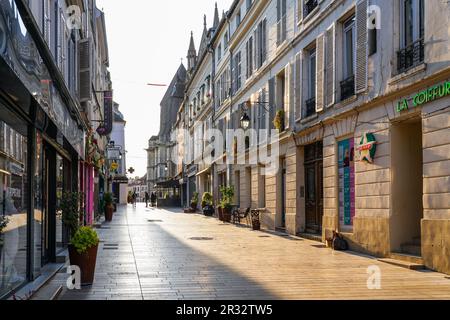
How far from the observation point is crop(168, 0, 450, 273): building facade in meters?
10.5

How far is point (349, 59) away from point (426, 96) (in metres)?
4.79

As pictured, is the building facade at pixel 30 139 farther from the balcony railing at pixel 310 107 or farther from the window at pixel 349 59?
the balcony railing at pixel 310 107

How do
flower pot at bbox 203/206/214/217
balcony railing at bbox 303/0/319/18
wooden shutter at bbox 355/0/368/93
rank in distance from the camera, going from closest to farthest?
wooden shutter at bbox 355/0/368/93 < balcony railing at bbox 303/0/319/18 < flower pot at bbox 203/206/214/217

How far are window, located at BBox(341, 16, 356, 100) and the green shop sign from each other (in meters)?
2.91

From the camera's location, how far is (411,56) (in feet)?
38.1

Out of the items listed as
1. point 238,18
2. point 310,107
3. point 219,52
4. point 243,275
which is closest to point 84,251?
point 243,275

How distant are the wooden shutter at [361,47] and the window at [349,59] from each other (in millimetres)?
632

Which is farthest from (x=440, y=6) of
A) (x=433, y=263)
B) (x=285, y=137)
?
(x=285, y=137)

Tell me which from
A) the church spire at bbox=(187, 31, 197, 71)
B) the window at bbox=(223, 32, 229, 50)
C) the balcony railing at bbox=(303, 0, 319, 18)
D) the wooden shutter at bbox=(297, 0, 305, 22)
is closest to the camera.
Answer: the balcony railing at bbox=(303, 0, 319, 18)

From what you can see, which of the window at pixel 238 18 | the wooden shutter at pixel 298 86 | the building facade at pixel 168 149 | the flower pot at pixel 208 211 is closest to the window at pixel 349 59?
the wooden shutter at pixel 298 86

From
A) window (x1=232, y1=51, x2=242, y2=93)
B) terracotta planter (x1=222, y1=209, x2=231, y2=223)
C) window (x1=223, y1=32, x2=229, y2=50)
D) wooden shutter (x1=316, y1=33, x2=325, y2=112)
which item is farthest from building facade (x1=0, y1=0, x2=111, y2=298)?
window (x1=223, y1=32, x2=229, y2=50)

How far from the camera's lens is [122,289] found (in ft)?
26.9

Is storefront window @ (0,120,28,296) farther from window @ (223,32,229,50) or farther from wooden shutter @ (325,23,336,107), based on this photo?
window @ (223,32,229,50)

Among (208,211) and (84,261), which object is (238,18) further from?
(84,261)
